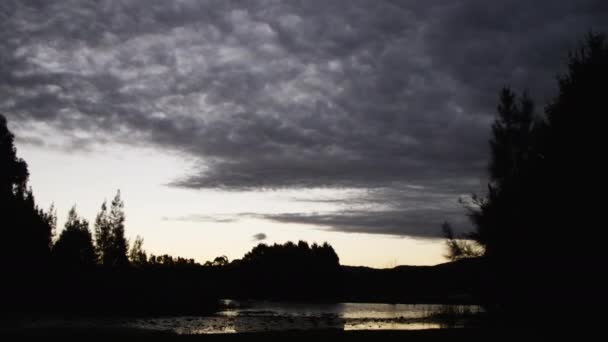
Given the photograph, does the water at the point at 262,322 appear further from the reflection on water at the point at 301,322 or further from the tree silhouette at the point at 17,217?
the tree silhouette at the point at 17,217

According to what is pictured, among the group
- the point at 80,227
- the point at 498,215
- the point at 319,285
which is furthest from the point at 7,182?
the point at 319,285

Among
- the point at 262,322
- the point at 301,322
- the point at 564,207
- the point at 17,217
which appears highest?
the point at 17,217

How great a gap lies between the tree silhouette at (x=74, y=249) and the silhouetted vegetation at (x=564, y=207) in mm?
58643

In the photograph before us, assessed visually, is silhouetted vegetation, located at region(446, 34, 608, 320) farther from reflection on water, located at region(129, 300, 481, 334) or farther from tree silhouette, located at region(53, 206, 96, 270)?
tree silhouette, located at region(53, 206, 96, 270)

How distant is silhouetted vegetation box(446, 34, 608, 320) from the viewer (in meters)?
22.3

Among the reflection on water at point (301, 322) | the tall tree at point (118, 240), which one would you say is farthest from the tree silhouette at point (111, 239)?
the reflection on water at point (301, 322)

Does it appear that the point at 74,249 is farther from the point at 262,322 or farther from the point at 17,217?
the point at 262,322

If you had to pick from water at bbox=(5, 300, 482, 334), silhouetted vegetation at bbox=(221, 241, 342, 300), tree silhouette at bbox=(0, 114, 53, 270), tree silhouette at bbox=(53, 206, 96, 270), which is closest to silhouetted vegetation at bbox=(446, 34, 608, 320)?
water at bbox=(5, 300, 482, 334)

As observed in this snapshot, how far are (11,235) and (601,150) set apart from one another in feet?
195

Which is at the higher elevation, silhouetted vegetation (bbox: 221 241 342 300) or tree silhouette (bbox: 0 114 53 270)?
tree silhouette (bbox: 0 114 53 270)

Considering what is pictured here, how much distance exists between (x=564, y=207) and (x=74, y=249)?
2849 inches

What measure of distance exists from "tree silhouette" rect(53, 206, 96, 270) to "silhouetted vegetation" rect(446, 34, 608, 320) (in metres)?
58.6

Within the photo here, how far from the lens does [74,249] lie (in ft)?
253

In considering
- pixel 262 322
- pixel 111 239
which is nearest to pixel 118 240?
pixel 111 239
